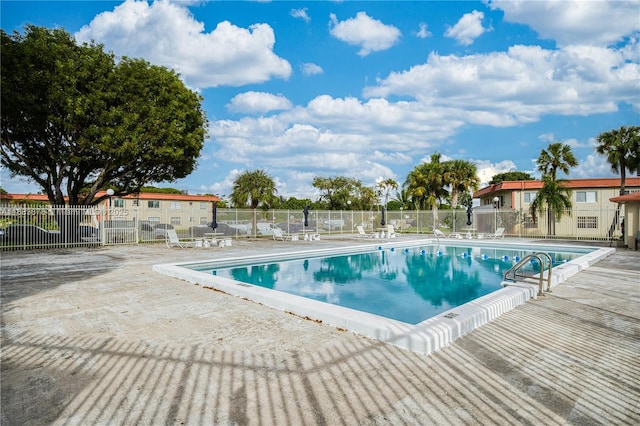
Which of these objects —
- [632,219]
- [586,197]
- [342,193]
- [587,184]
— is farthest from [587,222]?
[342,193]

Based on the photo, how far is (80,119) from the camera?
59.4ft

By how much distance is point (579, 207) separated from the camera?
1073 inches

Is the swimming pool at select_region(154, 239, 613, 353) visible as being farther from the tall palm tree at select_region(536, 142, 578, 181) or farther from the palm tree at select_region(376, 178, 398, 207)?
the palm tree at select_region(376, 178, 398, 207)

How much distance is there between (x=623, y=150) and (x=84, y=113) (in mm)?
33480

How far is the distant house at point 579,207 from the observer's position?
2561 centimetres

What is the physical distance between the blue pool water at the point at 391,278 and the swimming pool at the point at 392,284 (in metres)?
0.02

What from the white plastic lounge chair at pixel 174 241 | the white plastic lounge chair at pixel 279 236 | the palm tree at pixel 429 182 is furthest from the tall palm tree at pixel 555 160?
the white plastic lounge chair at pixel 174 241

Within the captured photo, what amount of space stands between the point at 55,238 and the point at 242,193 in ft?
59.4

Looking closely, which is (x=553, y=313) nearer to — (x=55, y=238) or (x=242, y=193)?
(x=55, y=238)

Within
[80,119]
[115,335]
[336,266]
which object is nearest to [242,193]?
[80,119]

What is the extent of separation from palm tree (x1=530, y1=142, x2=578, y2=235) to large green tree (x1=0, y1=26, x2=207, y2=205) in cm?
2101

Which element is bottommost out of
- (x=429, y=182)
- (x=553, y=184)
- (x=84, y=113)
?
(x=553, y=184)

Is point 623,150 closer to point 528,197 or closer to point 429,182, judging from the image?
point 528,197

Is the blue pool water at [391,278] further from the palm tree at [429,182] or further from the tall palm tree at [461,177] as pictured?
the palm tree at [429,182]
